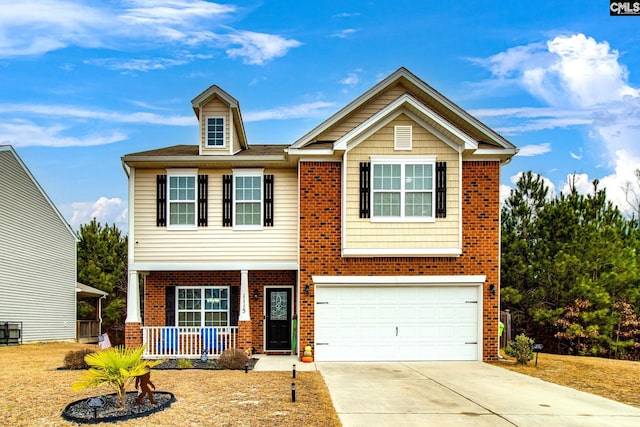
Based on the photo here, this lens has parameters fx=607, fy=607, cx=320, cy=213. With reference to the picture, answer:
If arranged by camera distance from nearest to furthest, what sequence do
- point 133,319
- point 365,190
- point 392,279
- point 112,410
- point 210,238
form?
1. point 112,410
2. point 365,190
3. point 392,279
4. point 133,319
5. point 210,238

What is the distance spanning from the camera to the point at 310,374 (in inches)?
582

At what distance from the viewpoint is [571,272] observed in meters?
26.0

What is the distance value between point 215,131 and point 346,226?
5275mm

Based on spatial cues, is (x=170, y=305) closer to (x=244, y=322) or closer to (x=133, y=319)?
(x=133, y=319)

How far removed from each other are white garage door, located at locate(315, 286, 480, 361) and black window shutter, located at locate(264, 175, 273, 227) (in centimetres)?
265

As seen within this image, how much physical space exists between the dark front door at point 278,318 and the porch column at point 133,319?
157 inches

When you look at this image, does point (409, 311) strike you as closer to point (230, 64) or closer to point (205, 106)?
point (205, 106)

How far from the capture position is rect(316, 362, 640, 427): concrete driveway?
9.91 meters

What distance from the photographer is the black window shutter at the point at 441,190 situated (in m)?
17.3

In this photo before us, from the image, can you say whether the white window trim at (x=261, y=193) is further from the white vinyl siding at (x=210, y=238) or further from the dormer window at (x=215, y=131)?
the dormer window at (x=215, y=131)

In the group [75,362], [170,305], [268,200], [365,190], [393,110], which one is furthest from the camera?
[170,305]

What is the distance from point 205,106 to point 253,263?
5167mm

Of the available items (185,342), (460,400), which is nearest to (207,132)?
(185,342)

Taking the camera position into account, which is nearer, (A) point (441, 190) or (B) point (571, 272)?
(A) point (441, 190)
